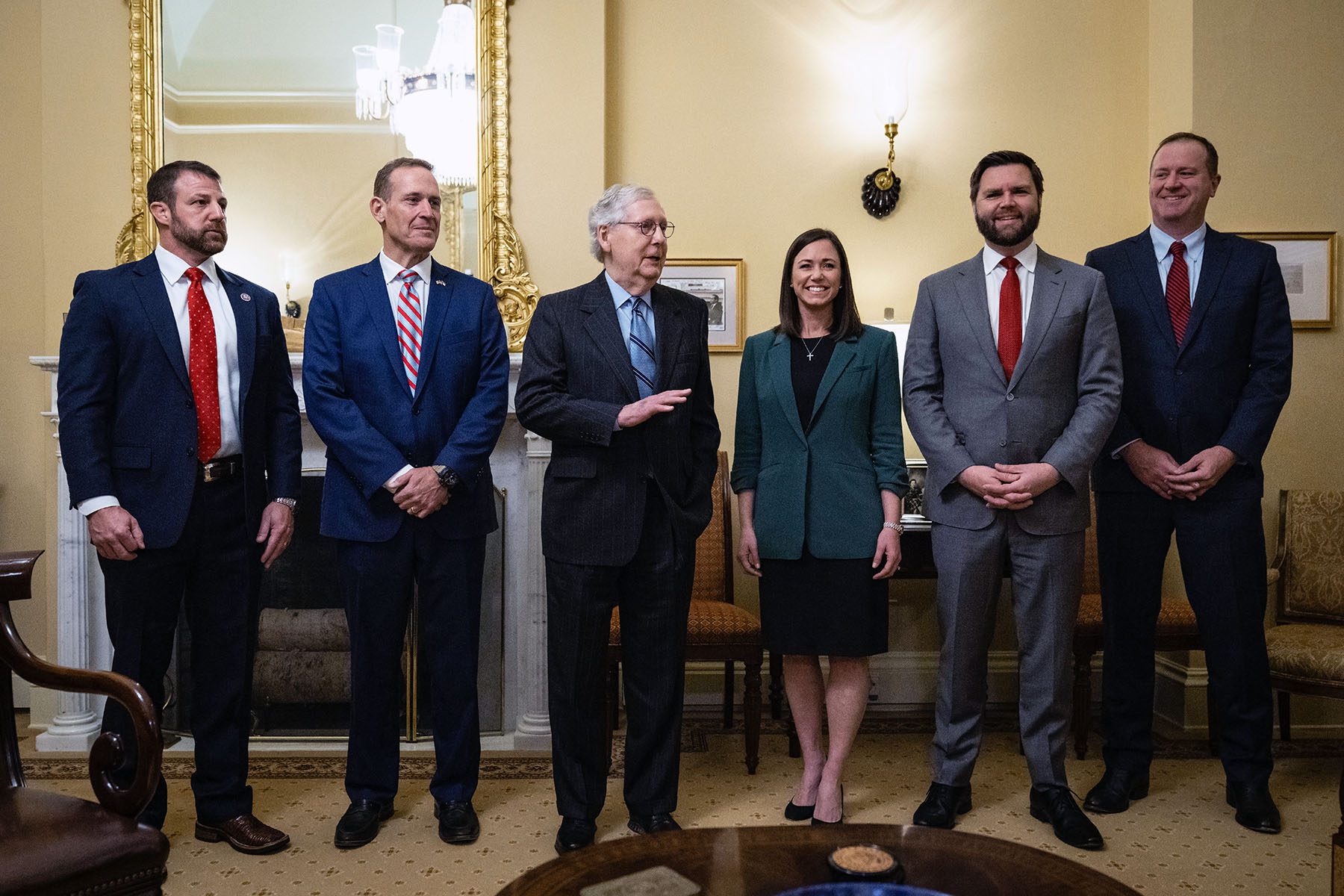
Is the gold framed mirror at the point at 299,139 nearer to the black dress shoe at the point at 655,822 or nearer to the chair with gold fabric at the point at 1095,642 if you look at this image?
the black dress shoe at the point at 655,822

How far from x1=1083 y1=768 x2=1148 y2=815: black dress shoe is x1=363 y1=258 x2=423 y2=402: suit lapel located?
2.23m

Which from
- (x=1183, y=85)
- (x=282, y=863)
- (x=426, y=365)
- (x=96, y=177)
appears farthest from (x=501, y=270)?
(x=1183, y=85)

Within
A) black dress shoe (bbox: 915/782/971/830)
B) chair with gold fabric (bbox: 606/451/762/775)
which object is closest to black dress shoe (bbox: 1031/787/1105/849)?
black dress shoe (bbox: 915/782/971/830)

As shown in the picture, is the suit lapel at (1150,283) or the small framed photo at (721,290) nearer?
the suit lapel at (1150,283)

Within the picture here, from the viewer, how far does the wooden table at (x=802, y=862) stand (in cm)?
149

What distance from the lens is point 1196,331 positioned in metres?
2.86

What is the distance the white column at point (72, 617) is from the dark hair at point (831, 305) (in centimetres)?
254

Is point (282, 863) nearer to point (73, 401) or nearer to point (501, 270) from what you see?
point (73, 401)

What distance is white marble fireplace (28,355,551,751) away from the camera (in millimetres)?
3553

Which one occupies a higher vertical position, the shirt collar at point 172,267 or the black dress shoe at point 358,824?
the shirt collar at point 172,267

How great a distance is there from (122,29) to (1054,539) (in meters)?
3.66

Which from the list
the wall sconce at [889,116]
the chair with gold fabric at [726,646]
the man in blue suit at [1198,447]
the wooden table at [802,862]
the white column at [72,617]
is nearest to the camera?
the wooden table at [802,862]

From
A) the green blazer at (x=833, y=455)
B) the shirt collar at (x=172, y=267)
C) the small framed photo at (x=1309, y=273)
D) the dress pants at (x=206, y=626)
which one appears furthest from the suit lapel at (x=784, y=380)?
the small framed photo at (x=1309, y=273)

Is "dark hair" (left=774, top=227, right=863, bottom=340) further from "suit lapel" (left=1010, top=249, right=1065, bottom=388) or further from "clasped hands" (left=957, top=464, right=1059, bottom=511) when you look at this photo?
"clasped hands" (left=957, top=464, right=1059, bottom=511)
